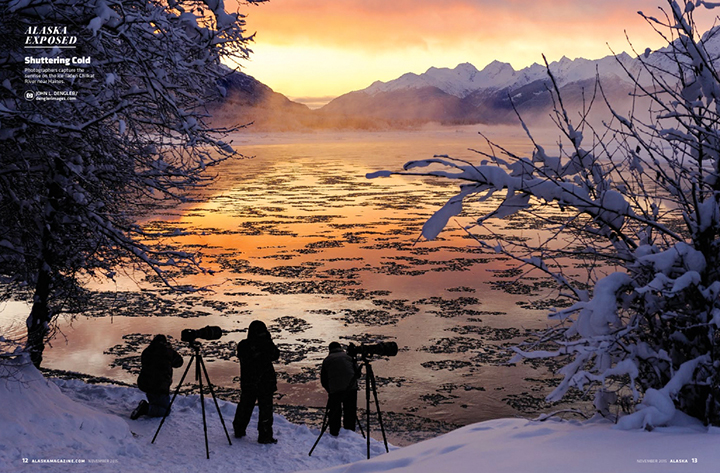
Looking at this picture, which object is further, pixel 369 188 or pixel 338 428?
pixel 369 188

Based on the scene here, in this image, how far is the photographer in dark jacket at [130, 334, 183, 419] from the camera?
887 centimetres

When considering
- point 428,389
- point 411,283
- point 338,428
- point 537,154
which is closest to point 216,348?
point 428,389

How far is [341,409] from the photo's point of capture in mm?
9055

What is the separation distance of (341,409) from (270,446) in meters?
1.20

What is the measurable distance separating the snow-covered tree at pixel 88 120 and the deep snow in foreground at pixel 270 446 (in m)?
0.94

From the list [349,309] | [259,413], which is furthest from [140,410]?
[349,309]

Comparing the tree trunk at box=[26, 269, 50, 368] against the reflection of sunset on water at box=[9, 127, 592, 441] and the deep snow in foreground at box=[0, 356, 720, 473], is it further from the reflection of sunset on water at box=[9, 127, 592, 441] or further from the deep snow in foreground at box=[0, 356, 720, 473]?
the reflection of sunset on water at box=[9, 127, 592, 441]

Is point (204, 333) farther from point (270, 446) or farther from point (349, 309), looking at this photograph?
point (349, 309)

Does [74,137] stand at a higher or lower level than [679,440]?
higher

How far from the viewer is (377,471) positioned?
4.55 m

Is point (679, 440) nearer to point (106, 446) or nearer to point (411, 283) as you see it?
point (106, 446)

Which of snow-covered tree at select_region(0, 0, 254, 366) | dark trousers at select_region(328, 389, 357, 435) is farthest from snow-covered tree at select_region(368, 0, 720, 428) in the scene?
dark trousers at select_region(328, 389, 357, 435)

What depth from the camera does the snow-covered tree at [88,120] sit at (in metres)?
6.20

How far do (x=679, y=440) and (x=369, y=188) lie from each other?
2437 inches
